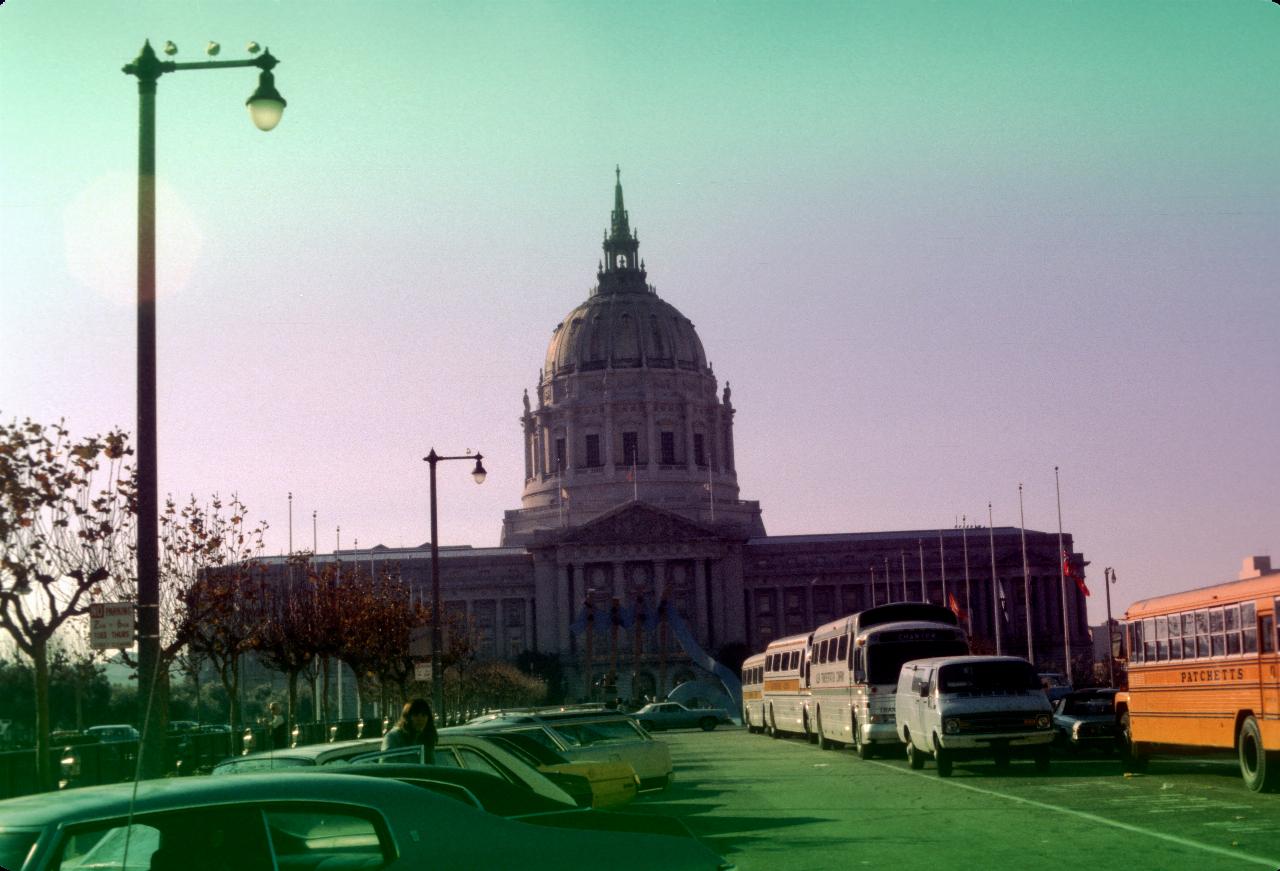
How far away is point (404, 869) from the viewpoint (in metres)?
7.71

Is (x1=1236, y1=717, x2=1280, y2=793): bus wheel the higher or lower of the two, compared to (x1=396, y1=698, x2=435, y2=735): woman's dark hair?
lower

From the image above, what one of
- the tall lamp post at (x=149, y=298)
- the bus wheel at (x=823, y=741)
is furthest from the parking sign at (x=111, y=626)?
the bus wheel at (x=823, y=741)

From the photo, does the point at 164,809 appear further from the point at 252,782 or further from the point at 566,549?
the point at 566,549

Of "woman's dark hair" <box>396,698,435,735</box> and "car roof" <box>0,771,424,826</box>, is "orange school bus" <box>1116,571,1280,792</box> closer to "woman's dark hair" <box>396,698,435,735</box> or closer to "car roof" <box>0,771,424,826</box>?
"woman's dark hair" <box>396,698,435,735</box>

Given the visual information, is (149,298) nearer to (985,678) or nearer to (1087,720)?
(985,678)

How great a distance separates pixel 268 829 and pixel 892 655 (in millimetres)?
34922

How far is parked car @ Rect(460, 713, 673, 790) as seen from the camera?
25641 millimetres

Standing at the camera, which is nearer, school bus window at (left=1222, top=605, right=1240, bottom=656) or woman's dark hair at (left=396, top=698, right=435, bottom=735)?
woman's dark hair at (left=396, top=698, right=435, bottom=735)

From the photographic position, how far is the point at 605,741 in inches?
1077

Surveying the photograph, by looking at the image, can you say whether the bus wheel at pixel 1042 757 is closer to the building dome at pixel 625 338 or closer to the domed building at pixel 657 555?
the domed building at pixel 657 555

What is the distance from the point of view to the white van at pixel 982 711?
107ft

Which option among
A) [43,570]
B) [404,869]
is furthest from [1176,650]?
[404,869]

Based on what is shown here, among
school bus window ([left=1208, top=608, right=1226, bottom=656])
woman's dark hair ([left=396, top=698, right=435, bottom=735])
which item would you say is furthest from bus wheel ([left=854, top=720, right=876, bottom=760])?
woman's dark hair ([left=396, top=698, right=435, bottom=735])

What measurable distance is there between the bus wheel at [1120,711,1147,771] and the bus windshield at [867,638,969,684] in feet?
22.2
